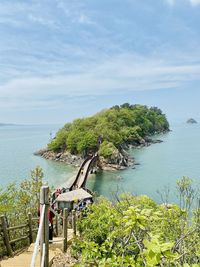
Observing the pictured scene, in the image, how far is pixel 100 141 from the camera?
61.2 m

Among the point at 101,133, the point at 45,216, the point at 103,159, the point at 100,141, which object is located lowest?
the point at 103,159

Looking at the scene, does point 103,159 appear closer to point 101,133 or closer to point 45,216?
point 101,133

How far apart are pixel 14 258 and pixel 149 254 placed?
23.9 ft

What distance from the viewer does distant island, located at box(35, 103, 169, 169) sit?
5355cm

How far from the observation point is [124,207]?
957 centimetres

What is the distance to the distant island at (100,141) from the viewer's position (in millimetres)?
53550

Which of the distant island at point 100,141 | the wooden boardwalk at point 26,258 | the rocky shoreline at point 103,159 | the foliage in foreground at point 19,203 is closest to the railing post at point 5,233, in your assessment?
the wooden boardwalk at point 26,258

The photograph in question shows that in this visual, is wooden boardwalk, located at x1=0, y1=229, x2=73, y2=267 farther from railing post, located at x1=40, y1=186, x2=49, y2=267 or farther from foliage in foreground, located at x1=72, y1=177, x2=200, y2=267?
railing post, located at x1=40, y1=186, x2=49, y2=267

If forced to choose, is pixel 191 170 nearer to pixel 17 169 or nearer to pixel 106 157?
pixel 106 157

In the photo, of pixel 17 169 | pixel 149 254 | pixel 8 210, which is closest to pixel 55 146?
pixel 17 169

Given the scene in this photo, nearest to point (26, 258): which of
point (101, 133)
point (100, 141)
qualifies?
point (100, 141)

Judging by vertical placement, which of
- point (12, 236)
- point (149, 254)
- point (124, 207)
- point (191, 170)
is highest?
point (149, 254)

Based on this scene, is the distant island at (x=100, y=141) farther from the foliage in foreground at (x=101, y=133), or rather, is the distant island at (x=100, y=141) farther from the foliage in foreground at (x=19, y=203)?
the foliage in foreground at (x=19, y=203)

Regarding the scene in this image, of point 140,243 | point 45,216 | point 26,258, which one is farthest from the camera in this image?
point 26,258
